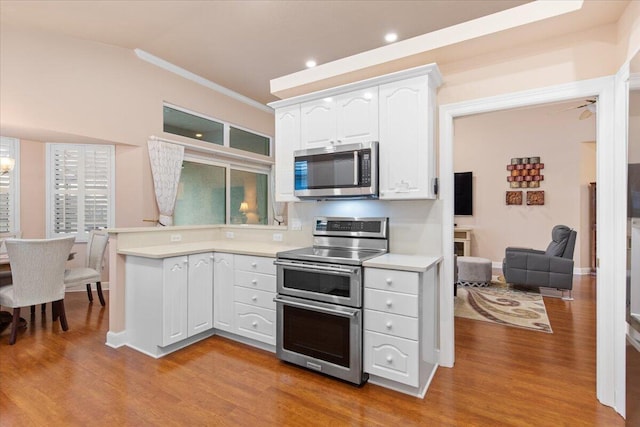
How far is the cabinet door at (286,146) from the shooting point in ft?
9.89

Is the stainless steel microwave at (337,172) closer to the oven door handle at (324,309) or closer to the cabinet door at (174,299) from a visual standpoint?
the oven door handle at (324,309)

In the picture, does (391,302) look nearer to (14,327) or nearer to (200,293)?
(200,293)

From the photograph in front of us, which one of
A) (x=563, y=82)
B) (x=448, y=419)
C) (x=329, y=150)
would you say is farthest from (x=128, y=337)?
(x=563, y=82)

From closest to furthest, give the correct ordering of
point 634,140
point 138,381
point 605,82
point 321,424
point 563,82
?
1. point 634,140
2. point 321,424
3. point 605,82
4. point 563,82
5. point 138,381

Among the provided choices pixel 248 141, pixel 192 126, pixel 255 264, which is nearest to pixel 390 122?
pixel 255 264

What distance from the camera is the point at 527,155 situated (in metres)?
6.31

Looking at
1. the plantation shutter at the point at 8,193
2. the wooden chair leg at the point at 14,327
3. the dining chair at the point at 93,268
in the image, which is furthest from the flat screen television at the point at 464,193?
the plantation shutter at the point at 8,193

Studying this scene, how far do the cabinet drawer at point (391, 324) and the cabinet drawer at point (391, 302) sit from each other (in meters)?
0.03

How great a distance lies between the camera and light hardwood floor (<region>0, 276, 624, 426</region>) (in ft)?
6.42

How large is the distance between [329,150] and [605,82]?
189 centimetres

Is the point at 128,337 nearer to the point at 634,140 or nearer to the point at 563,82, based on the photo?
the point at 634,140

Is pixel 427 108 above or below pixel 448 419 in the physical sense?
above

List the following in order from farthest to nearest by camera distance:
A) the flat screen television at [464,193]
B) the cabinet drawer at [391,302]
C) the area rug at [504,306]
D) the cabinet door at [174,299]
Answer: the flat screen television at [464,193] → the area rug at [504,306] → the cabinet door at [174,299] → the cabinet drawer at [391,302]

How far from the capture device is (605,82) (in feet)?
6.74
